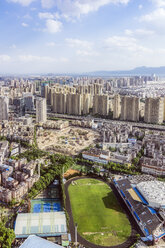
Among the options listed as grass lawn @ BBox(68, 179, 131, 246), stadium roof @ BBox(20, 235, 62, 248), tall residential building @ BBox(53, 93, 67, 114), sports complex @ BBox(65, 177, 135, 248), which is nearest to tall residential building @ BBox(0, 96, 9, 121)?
tall residential building @ BBox(53, 93, 67, 114)

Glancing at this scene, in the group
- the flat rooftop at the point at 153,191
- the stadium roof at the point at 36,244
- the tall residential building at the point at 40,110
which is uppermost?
the tall residential building at the point at 40,110

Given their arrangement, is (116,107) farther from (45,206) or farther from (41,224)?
(41,224)

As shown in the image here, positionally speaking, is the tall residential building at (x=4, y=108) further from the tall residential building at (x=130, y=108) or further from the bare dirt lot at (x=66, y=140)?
the tall residential building at (x=130, y=108)

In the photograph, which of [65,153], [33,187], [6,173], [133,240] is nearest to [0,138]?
[65,153]

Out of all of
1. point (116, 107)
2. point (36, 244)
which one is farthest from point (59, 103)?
point (36, 244)

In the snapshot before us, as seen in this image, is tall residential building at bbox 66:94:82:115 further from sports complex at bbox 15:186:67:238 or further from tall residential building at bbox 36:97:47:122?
sports complex at bbox 15:186:67:238

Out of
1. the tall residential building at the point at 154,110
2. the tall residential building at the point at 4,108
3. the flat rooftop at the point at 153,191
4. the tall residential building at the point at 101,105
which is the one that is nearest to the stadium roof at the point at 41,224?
the flat rooftop at the point at 153,191
